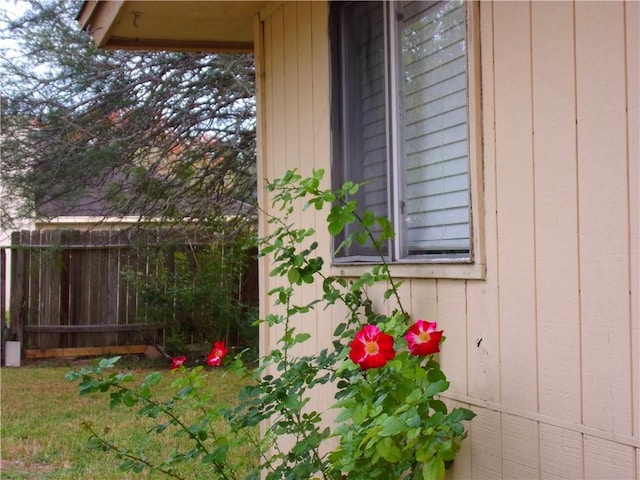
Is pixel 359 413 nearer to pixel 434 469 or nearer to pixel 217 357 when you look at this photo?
pixel 434 469

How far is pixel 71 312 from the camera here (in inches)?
418

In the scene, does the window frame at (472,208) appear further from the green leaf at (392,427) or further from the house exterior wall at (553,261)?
the green leaf at (392,427)

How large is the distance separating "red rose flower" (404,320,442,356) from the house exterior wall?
176mm

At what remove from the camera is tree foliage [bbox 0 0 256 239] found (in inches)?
318

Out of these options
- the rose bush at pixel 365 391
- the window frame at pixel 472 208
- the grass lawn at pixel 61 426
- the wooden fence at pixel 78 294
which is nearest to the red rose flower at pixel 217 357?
the rose bush at pixel 365 391

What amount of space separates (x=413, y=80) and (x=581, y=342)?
4.54 feet

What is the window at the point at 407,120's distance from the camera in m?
2.96

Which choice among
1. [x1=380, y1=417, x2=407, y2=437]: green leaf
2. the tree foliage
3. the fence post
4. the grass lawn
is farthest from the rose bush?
the fence post

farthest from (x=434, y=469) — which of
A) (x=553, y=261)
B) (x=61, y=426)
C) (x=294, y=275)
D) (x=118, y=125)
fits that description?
(x=118, y=125)

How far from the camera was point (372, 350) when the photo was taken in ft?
8.25

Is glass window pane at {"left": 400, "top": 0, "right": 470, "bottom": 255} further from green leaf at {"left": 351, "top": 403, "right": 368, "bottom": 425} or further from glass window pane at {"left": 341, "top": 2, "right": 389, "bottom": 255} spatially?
green leaf at {"left": 351, "top": 403, "right": 368, "bottom": 425}

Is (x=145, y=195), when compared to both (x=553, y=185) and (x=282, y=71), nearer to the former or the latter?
(x=282, y=71)

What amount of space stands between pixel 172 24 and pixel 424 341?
2991 millimetres

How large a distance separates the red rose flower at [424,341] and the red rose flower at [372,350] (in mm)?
132
